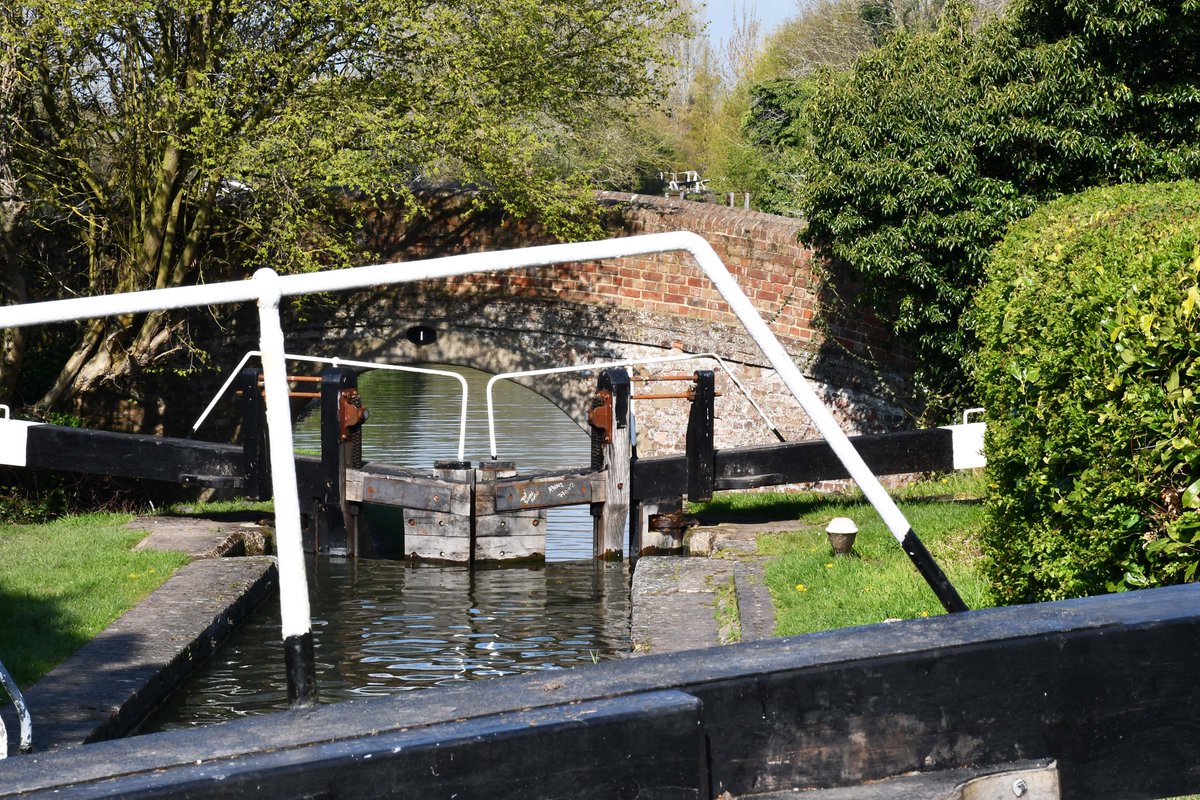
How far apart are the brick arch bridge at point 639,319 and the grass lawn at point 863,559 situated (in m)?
2.27

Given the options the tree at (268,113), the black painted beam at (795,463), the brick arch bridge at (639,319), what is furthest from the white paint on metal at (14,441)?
the brick arch bridge at (639,319)

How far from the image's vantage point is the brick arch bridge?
12930 millimetres

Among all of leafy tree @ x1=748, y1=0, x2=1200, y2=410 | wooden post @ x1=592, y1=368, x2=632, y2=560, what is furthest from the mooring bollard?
leafy tree @ x1=748, y1=0, x2=1200, y2=410

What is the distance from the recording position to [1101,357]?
3684 millimetres

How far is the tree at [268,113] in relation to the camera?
446 inches

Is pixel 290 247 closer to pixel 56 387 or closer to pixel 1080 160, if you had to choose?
pixel 56 387

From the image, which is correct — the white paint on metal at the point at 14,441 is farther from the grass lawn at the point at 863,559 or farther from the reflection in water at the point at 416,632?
the grass lawn at the point at 863,559

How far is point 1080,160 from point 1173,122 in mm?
726

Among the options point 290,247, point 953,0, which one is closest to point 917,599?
point 953,0

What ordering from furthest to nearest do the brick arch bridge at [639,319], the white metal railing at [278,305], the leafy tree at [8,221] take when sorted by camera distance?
the brick arch bridge at [639,319] → the leafy tree at [8,221] → the white metal railing at [278,305]

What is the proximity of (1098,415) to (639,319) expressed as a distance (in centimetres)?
1061

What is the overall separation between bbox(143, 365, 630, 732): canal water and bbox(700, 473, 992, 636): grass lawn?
1097 millimetres

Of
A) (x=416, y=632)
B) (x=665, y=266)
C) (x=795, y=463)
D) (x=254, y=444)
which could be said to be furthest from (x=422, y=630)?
(x=665, y=266)

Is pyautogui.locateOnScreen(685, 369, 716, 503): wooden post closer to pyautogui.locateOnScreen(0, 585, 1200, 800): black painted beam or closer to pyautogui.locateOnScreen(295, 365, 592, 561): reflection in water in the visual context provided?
pyautogui.locateOnScreen(295, 365, 592, 561): reflection in water
